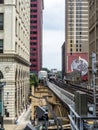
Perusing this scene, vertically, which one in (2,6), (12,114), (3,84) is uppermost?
(2,6)

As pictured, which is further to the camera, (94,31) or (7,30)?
(94,31)

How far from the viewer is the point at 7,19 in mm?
52062

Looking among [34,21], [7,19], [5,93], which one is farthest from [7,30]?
[34,21]

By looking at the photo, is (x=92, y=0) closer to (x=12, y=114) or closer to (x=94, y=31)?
(x=94, y=31)

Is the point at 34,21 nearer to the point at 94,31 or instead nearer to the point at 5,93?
the point at 94,31

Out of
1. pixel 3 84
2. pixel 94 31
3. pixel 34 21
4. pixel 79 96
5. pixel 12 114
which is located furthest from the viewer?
pixel 34 21

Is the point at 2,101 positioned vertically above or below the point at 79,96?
below

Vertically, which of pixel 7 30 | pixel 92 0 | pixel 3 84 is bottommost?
pixel 3 84

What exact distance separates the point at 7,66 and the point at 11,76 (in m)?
1.51

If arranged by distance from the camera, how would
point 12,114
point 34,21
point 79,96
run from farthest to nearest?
1. point 34,21
2. point 12,114
3. point 79,96

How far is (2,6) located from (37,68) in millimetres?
146528

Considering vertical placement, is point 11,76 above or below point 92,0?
below

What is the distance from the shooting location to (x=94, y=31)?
303ft

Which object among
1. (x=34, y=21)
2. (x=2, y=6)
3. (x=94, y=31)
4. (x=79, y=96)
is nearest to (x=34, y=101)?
(x=2, y=6)
